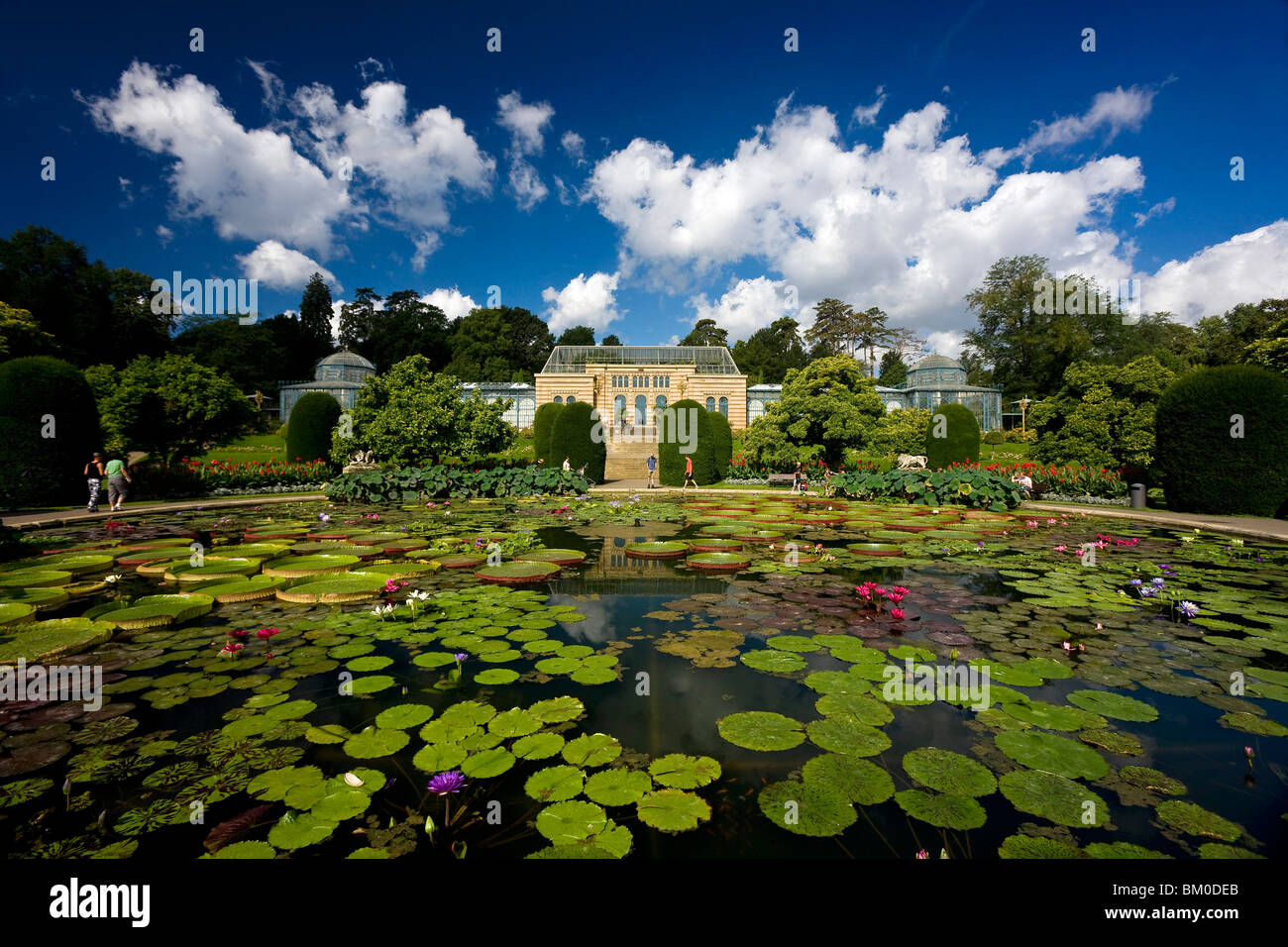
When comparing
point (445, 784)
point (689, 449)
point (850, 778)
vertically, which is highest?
point (689, 449)

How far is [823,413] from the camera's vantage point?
21734mm

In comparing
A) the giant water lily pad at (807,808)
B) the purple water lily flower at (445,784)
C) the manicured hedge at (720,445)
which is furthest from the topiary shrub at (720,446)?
the purple water lily flower at (445,784)

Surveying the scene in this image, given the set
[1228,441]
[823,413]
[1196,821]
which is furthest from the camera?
[823,413]

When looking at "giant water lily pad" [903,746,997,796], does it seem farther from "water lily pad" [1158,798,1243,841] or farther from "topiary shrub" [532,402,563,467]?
"topiary shrub" [532,402,563,467]

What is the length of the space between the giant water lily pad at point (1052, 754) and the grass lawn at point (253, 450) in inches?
1280

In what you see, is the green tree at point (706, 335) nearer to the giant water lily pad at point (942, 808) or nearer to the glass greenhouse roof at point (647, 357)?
the glass greenhouse roof at point (647, 357)

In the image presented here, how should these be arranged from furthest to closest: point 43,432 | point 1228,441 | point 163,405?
point 163,405
point 43,432
point 1228,441

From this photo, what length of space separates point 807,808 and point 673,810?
66 centimetres

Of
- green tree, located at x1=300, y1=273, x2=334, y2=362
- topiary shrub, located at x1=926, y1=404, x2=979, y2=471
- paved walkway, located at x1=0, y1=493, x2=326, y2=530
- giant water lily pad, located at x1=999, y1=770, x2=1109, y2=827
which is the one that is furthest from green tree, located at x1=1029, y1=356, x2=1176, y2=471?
green tree, located at x1=300, y1=273, x2=334, y2=362

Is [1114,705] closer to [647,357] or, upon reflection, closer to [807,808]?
[807,808]

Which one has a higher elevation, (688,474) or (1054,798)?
(688,474)

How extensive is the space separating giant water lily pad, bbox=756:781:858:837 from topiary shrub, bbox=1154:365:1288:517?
1713 centimetres

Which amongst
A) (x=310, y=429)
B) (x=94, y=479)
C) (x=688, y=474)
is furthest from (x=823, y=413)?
(x=94, y=479)

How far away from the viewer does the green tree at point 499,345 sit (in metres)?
61.7
